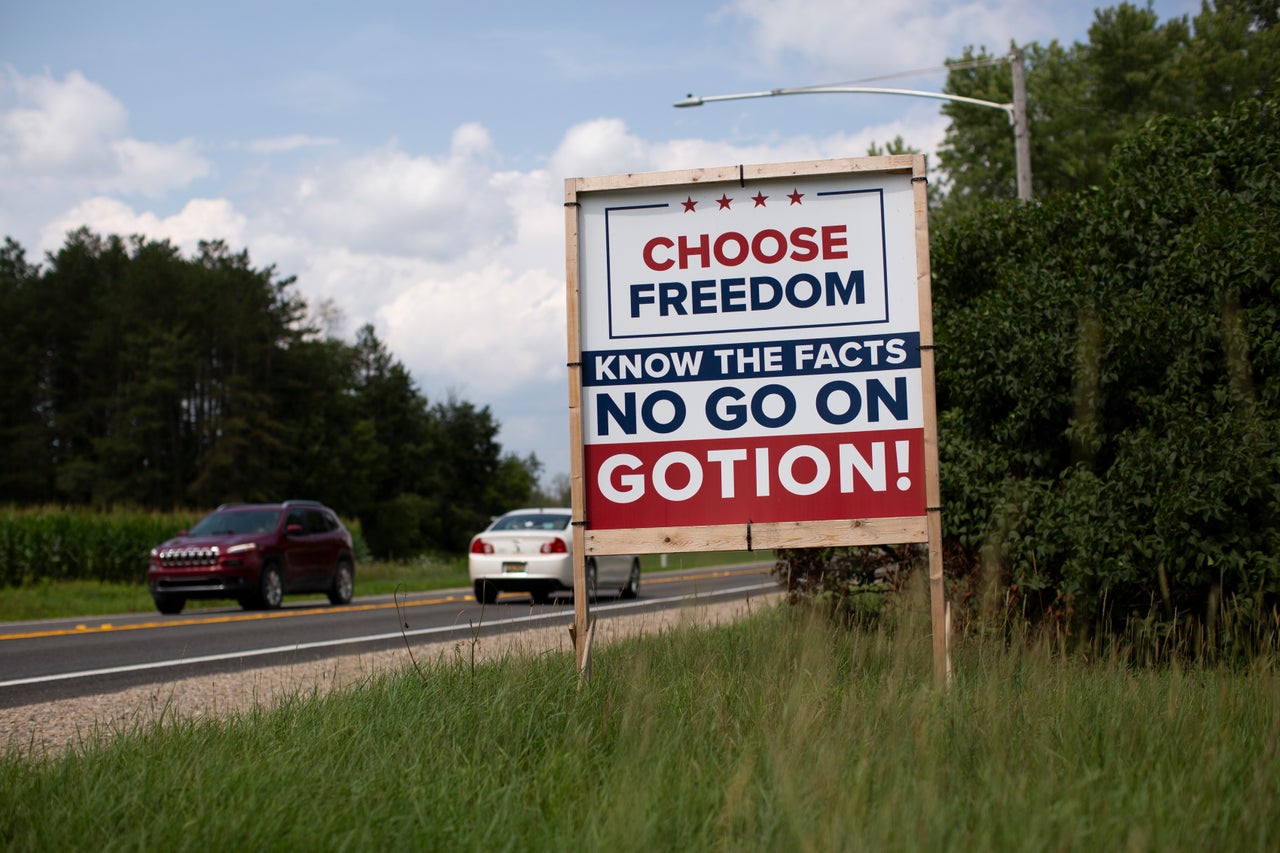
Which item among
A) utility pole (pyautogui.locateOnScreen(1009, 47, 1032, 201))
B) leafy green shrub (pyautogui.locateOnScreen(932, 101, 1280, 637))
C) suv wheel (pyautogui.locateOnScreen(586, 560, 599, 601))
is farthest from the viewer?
→ utility pole (pyautogui.locateOnScreen(1009, 47, 1032, 201))

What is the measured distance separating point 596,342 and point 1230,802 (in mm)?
3808

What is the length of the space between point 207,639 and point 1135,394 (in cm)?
991

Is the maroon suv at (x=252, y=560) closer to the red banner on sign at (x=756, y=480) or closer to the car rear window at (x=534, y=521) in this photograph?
the car rear window at (x=534, y=521)

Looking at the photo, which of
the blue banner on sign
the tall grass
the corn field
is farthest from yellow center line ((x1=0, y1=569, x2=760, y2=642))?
the corn field

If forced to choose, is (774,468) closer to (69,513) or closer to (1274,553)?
(1274,553)

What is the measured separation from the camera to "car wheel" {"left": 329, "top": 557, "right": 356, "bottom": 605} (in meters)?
21.9

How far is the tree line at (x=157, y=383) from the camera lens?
66.1 m

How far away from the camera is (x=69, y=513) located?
30219 mm

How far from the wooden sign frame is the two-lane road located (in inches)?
27.2

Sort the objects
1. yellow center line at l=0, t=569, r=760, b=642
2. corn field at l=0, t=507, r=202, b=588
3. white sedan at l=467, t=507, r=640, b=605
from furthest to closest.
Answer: corn field at l=0, t=507, r=202, b=588 < white sedan at l=467, t=507, r=640, b=605 < yellow center line at l=0, t=569, r=760, b=642

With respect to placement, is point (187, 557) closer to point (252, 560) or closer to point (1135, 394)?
point (252, 560)

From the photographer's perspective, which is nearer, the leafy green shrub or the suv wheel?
the leafy green shrub

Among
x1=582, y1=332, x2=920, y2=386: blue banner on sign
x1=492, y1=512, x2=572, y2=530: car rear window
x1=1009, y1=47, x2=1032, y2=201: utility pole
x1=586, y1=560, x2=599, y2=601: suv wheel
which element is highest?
x1=1009, y1=47, x2=1032, y2=201: utility pole

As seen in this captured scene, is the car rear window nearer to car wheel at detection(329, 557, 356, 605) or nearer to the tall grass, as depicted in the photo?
car wheel at detection(329, 557, 356, 605)
